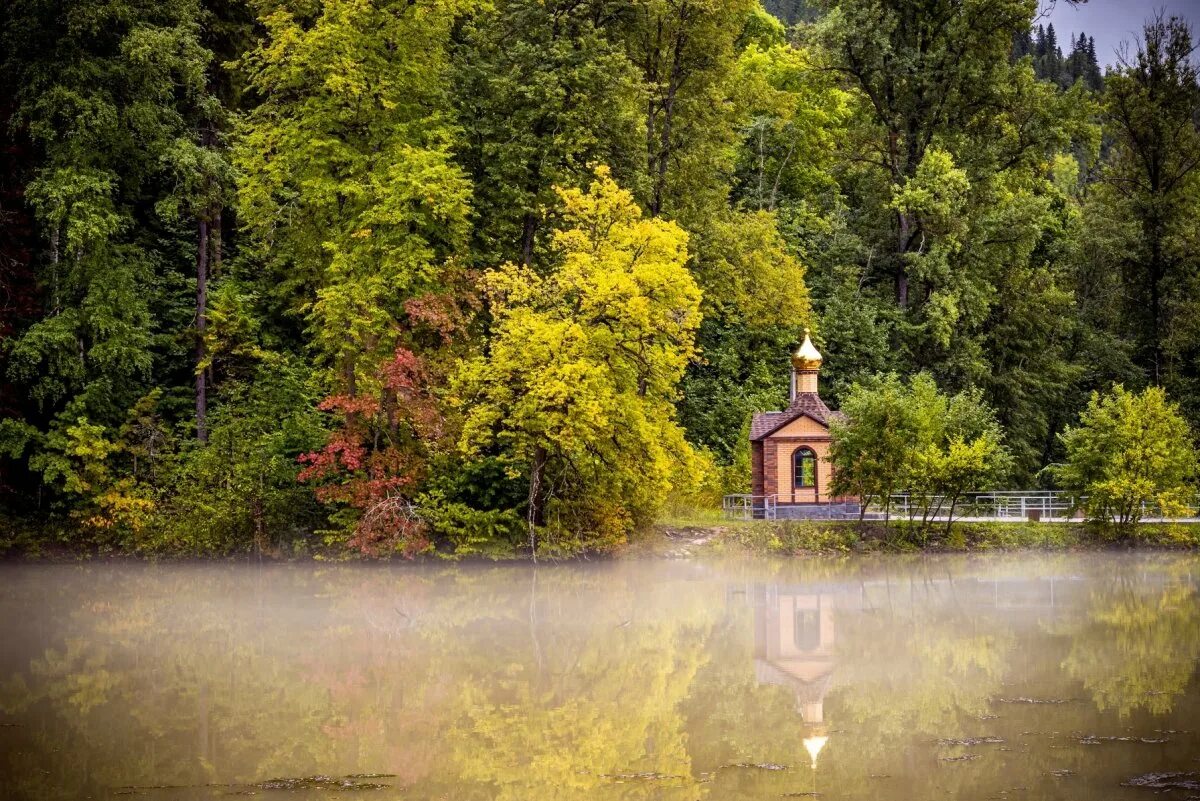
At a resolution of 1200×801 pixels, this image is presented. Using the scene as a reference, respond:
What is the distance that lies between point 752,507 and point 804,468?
173 cm

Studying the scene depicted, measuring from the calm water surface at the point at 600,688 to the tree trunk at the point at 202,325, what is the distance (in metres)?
6.93

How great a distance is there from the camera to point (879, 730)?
14078 mm

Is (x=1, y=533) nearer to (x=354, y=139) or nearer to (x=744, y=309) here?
(x=354, y=139)

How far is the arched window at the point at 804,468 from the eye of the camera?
117ft

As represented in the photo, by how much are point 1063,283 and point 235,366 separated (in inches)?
1092

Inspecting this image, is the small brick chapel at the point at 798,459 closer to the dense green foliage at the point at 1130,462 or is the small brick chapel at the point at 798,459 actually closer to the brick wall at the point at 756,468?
the brick wall at the point at 756,468

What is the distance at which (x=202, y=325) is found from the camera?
3488 centimetres

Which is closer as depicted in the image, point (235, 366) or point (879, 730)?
point (879, 730)

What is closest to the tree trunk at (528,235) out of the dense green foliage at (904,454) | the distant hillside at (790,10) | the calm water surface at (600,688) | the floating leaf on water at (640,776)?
the dense green foliage at (904,454)

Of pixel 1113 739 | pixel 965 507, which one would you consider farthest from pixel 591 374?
pixel 1113 739

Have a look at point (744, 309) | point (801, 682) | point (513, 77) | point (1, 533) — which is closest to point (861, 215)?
point (744, 309)

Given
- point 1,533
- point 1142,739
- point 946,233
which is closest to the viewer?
point 1142,739

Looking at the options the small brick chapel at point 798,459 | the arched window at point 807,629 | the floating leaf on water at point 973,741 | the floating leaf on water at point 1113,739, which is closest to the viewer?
the floating leaf on water at point 1113,739

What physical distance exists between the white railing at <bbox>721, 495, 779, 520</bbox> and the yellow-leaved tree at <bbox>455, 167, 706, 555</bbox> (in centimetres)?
379
